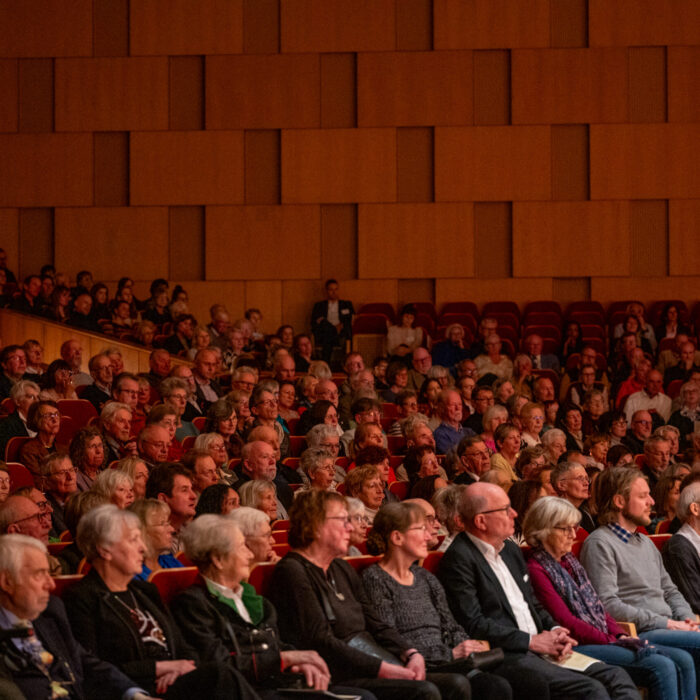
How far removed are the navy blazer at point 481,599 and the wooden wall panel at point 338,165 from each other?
6594 mm

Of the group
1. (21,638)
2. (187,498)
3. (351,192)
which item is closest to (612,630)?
(187,498)

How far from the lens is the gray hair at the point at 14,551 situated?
8.79 ft

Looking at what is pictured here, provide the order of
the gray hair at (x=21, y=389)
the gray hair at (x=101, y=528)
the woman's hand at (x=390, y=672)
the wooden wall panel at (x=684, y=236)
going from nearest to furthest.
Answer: the gray hair at (x=101, y=528) → the woman's hand at (x=390, y=672) → the gray hair at (x=21, y=389) → the wooden wall panel at (x=684, y=236)

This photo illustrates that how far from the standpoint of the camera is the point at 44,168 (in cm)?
1013

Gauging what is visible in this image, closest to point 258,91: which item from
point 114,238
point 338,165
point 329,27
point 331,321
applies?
point 329,27

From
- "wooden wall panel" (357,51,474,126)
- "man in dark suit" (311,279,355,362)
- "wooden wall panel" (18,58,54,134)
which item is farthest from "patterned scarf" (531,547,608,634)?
"wooden wall panel" (18,58,54,134)

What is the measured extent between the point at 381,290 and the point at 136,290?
6.52ft

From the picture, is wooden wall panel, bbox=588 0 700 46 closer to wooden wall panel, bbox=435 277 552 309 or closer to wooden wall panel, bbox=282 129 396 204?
wooden wall panel, bbox=282 129 396 204

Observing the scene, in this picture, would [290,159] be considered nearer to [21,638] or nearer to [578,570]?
[578,570]

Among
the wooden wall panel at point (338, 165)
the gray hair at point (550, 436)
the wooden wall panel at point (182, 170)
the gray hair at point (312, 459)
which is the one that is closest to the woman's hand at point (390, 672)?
the gray hair at point (312, 459)

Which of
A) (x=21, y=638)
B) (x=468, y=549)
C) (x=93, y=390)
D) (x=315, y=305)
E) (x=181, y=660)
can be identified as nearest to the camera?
(x=21, y=638)

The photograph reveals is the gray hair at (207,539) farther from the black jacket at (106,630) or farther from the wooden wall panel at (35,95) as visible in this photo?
the wooden wall panel at (35,95)

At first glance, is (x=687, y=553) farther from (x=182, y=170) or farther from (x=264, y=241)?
(x=182, y=170)

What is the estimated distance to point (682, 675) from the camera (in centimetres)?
377
